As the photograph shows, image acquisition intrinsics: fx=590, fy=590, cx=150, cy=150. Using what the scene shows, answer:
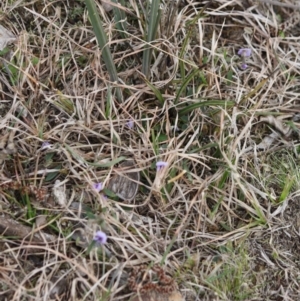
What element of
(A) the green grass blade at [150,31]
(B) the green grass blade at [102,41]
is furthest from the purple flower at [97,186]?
(A) the green grass blade at [150,31]

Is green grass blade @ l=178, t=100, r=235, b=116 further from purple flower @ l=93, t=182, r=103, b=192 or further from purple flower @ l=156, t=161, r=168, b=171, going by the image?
purple flower @ l=93, t=182, r=103, b=192

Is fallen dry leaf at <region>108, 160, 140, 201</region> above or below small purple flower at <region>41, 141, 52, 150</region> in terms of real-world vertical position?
below

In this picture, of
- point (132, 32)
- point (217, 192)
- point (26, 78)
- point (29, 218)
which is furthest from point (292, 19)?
point (29, 218)

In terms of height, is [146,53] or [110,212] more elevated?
[146,53]

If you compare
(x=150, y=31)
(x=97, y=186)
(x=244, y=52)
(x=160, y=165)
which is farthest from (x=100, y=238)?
(x=244, y=52)

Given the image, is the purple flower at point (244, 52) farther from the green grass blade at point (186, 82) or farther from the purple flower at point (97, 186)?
the purple flower at point (97, 186)

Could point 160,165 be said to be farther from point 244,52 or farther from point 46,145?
point 244,52

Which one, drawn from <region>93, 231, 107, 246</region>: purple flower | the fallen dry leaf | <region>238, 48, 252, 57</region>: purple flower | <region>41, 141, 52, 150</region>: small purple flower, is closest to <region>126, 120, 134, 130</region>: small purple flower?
the fallen dry leaf

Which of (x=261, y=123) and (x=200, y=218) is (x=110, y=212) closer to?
(x=200, y=218)
